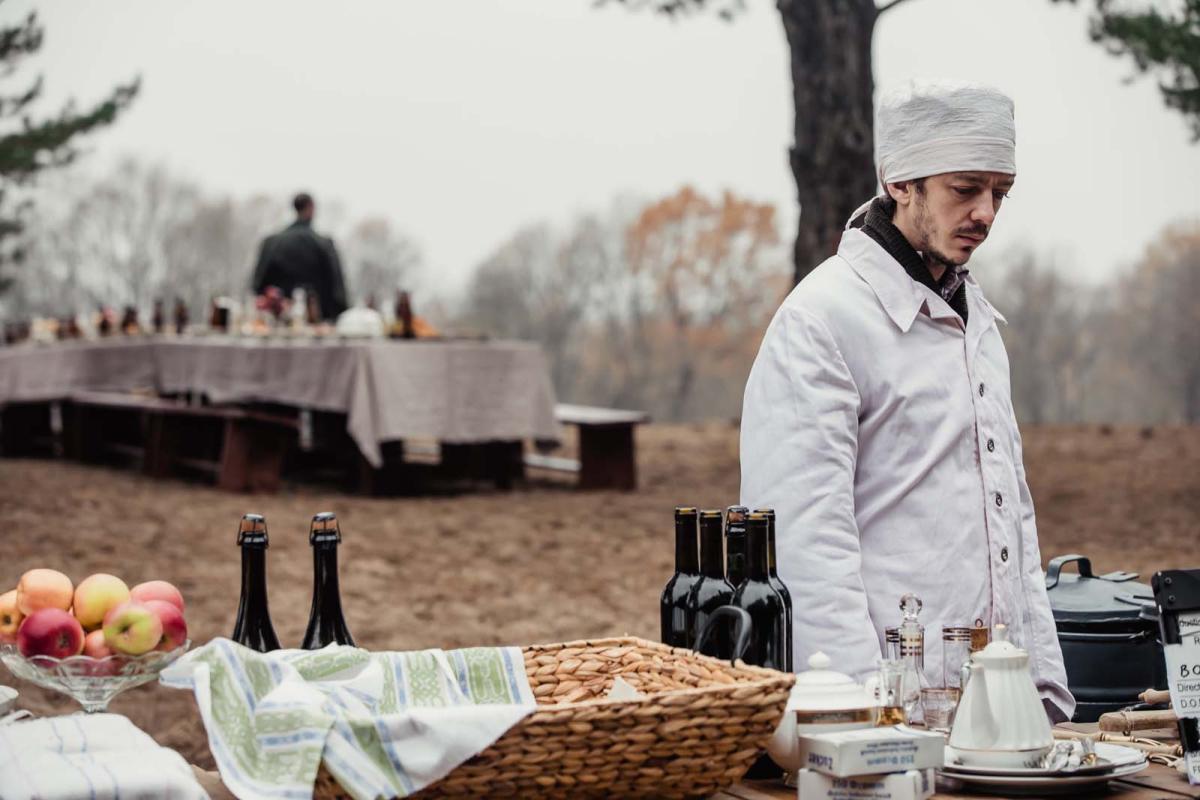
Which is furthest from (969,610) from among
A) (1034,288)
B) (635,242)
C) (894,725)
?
(635,242)

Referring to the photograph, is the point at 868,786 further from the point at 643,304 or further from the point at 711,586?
the point at 643,304

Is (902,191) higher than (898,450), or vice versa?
(902,191)

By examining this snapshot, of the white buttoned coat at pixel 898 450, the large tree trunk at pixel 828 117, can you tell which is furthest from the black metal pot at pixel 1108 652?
the large tree trunk at pixel 828 117

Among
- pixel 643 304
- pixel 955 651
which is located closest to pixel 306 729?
pixel 955 651

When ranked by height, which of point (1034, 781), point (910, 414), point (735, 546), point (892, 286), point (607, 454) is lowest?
point (607, 454)

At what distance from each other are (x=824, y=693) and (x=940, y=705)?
265 mm

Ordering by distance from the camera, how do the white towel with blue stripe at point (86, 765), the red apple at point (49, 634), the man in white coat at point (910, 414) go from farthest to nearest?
the man in white coat at point (910, 414), the red apple at point (49, 634), the white towel with blue stripe at point (86, 765)

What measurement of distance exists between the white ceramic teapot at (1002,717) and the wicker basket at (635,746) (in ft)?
0.82

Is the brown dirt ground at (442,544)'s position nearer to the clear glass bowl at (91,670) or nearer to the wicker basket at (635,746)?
the clear glass bowl at (91,670)

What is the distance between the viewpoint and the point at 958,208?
2318 mm

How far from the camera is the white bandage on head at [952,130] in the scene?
2266 mm

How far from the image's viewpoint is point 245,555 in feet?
6.86

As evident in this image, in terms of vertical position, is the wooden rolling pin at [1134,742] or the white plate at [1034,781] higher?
the white plate at [1034,781]

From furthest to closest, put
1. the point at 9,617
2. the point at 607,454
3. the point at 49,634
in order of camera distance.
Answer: the point at 607,454
the point at 9,617
the point at 49,634
